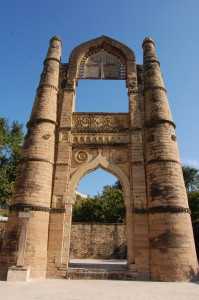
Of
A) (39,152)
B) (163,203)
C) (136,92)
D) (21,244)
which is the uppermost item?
(136,92)

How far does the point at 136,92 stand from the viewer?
13148mm

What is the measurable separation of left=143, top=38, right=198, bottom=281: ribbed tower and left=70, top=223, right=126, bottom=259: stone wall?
1207 centimetres

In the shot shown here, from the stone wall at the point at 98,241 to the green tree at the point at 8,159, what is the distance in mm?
6223

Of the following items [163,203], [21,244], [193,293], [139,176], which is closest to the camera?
[193,293]

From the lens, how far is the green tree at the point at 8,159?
1934 cm

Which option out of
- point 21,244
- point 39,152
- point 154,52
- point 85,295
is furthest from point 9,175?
point 85,295

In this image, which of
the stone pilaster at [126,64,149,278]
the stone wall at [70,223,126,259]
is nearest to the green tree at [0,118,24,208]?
the stone wall at [70,223,126,259]

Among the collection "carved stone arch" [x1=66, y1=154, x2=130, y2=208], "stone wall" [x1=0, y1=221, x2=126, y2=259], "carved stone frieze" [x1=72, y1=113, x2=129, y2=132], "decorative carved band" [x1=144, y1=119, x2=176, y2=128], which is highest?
"carved stone frieze" [x1=72, y1=113, x2=129, y2=132]

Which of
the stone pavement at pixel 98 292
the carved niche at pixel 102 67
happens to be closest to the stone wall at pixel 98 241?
the carved niche at pixel 102 67

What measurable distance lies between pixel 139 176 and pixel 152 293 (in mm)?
4978

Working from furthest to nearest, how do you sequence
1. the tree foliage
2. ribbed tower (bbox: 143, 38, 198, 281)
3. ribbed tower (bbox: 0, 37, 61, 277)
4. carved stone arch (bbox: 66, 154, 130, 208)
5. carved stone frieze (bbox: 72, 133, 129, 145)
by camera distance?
the tree foliage
carved stone frieze (bbox: 72, 133, 129, 145)
carved stone arch (bbox: 66, 154, 130, 208)
ribbed tower (bbox: 0, 37, 61, 277)
ribbed tower (bbox: 143, 38, 198, 281)

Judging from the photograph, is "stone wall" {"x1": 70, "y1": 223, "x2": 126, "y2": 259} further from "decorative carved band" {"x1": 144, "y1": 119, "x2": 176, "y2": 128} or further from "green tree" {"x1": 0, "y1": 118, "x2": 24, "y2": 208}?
"decorative carved band" {"x1": 144, "y1": 119, "x2": 176, "y2": 128}

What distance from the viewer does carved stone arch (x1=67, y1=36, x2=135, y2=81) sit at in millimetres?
14076

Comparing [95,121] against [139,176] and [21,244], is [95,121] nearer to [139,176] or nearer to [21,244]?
[139,176]
